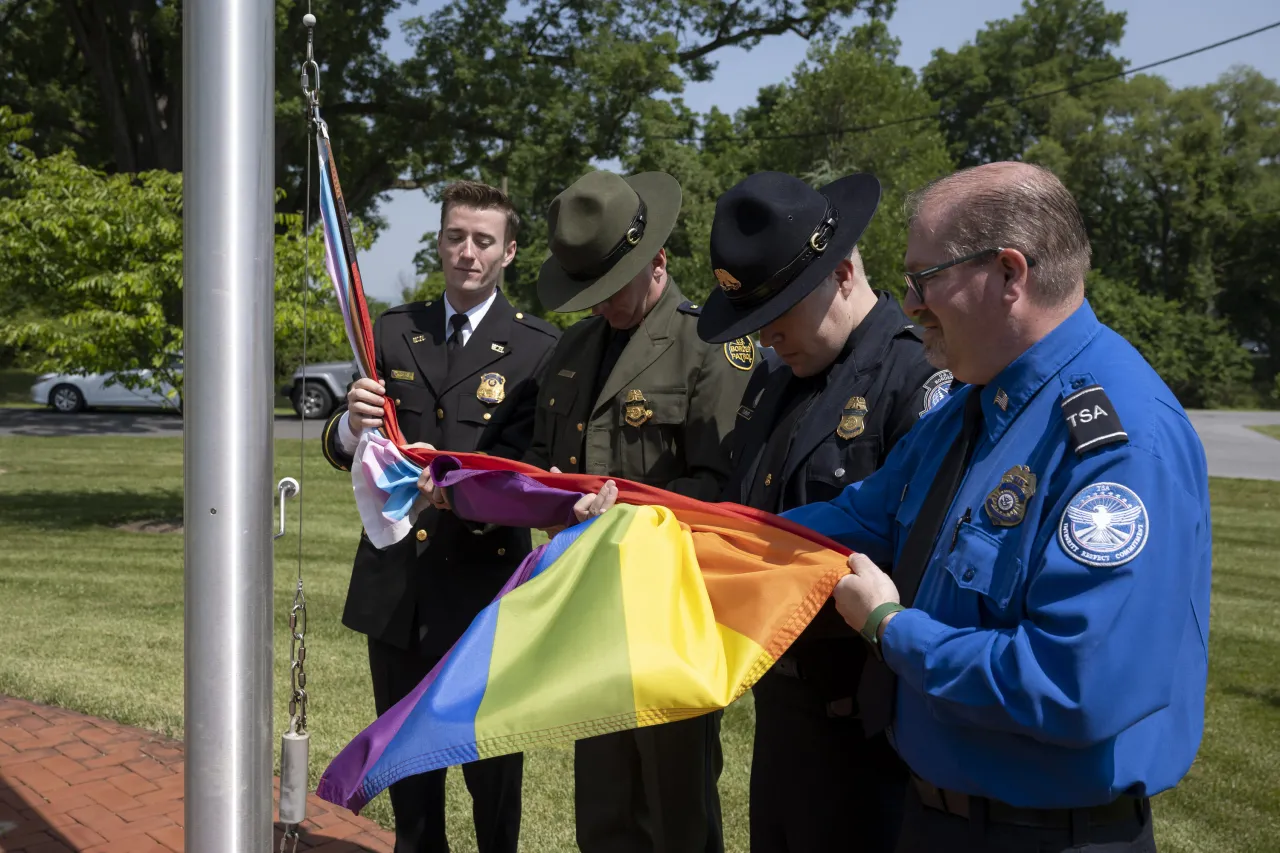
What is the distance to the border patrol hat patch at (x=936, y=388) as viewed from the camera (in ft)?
9.19

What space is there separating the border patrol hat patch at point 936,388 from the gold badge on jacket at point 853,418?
0.14 meters

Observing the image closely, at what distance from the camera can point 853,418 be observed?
2.87m

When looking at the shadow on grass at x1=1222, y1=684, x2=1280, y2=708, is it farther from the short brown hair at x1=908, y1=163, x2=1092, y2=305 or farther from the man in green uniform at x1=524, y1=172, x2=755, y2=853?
the short brown hair at x1=908, y1=163, x2=1092, y2=305

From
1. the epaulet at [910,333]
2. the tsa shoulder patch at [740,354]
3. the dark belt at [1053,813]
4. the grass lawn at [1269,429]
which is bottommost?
the grass lawn at [1269,429]

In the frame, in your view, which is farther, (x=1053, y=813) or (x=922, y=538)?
(x=922, y=538)

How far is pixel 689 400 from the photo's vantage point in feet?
11.6

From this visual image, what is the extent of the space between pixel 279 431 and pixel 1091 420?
72.1ft

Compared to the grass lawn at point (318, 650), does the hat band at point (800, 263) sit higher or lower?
higher

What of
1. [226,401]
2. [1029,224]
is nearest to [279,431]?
[226,401]

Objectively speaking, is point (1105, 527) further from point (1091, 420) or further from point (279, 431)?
point (279, 431)

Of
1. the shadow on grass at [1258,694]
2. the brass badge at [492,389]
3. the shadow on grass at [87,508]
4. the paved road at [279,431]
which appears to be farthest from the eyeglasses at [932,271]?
the paved road at [279,431]

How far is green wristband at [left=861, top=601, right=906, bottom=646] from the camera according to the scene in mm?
2150

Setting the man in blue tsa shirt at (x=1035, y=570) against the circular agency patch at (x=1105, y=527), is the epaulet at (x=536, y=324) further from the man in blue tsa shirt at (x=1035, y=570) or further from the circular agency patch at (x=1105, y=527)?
the circular agency patch at (x=1105, y=527)

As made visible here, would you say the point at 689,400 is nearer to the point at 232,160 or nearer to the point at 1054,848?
the point at 232,160
